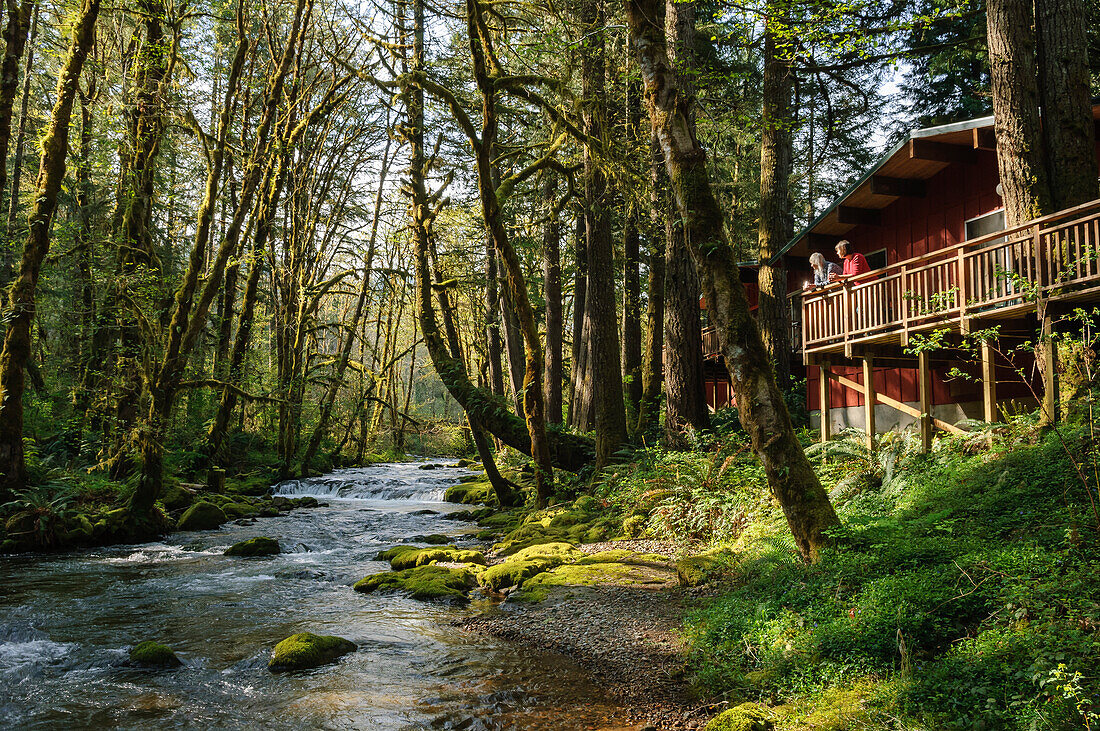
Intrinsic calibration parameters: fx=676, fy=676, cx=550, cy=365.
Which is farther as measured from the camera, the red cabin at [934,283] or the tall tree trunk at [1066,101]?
the tall tree trunk at [1066,101]

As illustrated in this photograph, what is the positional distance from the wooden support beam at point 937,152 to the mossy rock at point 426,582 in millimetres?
11550

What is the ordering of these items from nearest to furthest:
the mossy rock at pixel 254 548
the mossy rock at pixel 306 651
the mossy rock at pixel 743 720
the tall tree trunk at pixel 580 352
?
the mossy rock at pixel 743 720 < the mossy rock at pixel 306 651 < the mossy rock at pixel 254 548 < the tall tree trunk at pixel 580 352

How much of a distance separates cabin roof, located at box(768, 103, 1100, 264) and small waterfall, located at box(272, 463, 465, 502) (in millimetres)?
14290

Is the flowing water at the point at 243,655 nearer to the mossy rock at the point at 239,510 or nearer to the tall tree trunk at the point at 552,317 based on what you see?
the mossy rock at the point at 239,510

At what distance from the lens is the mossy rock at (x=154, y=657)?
22.5ft

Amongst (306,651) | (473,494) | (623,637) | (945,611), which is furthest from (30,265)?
(945,611)

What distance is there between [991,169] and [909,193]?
1.79 m

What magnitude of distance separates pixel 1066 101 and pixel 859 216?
6784mm

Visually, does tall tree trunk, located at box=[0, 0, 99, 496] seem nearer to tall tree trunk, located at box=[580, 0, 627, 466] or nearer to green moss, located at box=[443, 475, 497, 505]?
tall tree trunk, located at box=[580, 0, 627, 466]

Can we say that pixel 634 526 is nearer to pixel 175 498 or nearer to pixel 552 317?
pixel 175 498

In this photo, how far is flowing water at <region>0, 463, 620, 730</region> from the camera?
5621mm

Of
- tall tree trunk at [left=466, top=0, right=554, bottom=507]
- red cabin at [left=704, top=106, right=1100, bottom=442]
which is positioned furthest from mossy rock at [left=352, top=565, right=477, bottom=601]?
red cabin at [left=704, top=106, right=1100, bottom=442]

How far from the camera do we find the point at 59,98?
12.5m

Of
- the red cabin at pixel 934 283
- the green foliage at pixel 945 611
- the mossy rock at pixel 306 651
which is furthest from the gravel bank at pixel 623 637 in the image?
the red cabin at pixel 934 283
